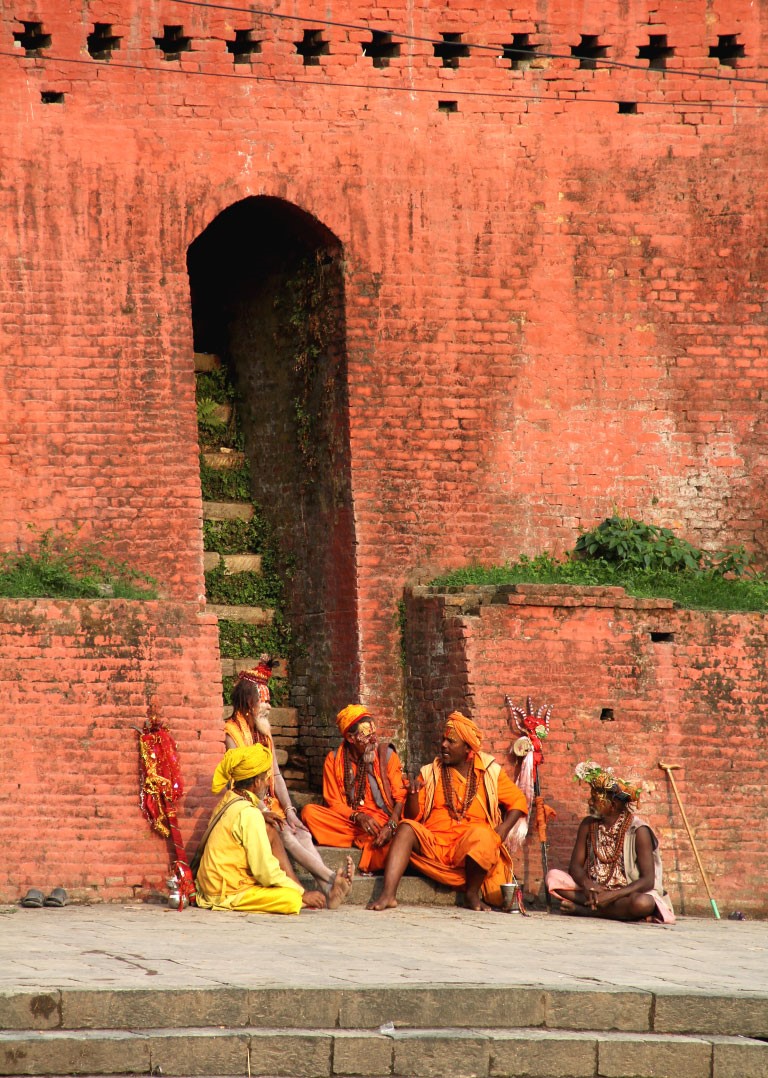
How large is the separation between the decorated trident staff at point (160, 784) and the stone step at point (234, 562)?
3086 mm

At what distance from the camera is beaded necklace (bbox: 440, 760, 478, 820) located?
10.3 m

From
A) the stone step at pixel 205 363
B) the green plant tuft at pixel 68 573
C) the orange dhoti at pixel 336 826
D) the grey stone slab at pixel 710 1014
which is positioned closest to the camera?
the grey stone slab at pixel 710 1014

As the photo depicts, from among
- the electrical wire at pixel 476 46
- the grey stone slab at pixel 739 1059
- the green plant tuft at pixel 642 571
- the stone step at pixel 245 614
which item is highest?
the electrical wire at pixel 476 46

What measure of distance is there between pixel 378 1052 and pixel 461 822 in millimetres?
3376

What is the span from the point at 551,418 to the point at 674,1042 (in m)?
6.15

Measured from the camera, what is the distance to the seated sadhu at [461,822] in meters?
10.0

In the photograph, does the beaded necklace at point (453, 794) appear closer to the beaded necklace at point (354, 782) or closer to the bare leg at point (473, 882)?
the bare leg at point (473, 882)

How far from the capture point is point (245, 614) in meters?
13.0

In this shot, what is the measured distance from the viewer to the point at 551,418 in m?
12.7

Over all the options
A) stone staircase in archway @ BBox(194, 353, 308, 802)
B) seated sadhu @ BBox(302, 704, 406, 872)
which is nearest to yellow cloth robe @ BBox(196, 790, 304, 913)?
seated sadhu @ BBox(302, 704, 406, 872)

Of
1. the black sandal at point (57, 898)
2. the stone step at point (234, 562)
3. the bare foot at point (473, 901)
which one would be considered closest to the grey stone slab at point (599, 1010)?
the bare foot at point (473, 901)

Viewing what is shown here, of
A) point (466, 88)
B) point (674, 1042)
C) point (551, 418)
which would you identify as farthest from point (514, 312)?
point (674, 1042)

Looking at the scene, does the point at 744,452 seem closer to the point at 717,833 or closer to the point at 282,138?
the point at 717,833

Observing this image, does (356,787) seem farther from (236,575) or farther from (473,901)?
(236,575)
